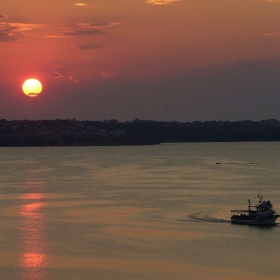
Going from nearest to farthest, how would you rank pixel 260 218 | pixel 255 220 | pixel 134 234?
1. pixel 134 234
2. pixel 260 218
3. pixel 255 220

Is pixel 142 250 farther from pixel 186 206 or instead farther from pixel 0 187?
pixel 0 187

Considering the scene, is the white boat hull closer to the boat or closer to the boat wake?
the boat

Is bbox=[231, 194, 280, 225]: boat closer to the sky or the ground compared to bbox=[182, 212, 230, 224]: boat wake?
closer to the sky

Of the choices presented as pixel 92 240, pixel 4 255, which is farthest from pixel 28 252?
pixel 92 240

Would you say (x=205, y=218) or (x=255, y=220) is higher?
(x=255, y=220)

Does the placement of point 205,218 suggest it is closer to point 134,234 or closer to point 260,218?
point 260,218

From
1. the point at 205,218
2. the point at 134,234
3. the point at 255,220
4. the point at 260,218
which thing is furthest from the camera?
A: the point at 205,218

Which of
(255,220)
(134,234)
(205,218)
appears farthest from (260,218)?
(134,234)

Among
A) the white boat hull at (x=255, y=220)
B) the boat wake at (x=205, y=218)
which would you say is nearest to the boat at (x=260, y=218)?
the white boat hull at (x=255, y=220)

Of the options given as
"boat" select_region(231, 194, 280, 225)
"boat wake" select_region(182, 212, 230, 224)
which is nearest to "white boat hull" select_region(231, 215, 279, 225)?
"boat" select_region(231, 194, 280, 225)

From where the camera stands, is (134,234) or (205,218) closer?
(134,234)

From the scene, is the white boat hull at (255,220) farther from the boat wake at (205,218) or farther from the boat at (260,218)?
the boat wake at (205,218)
